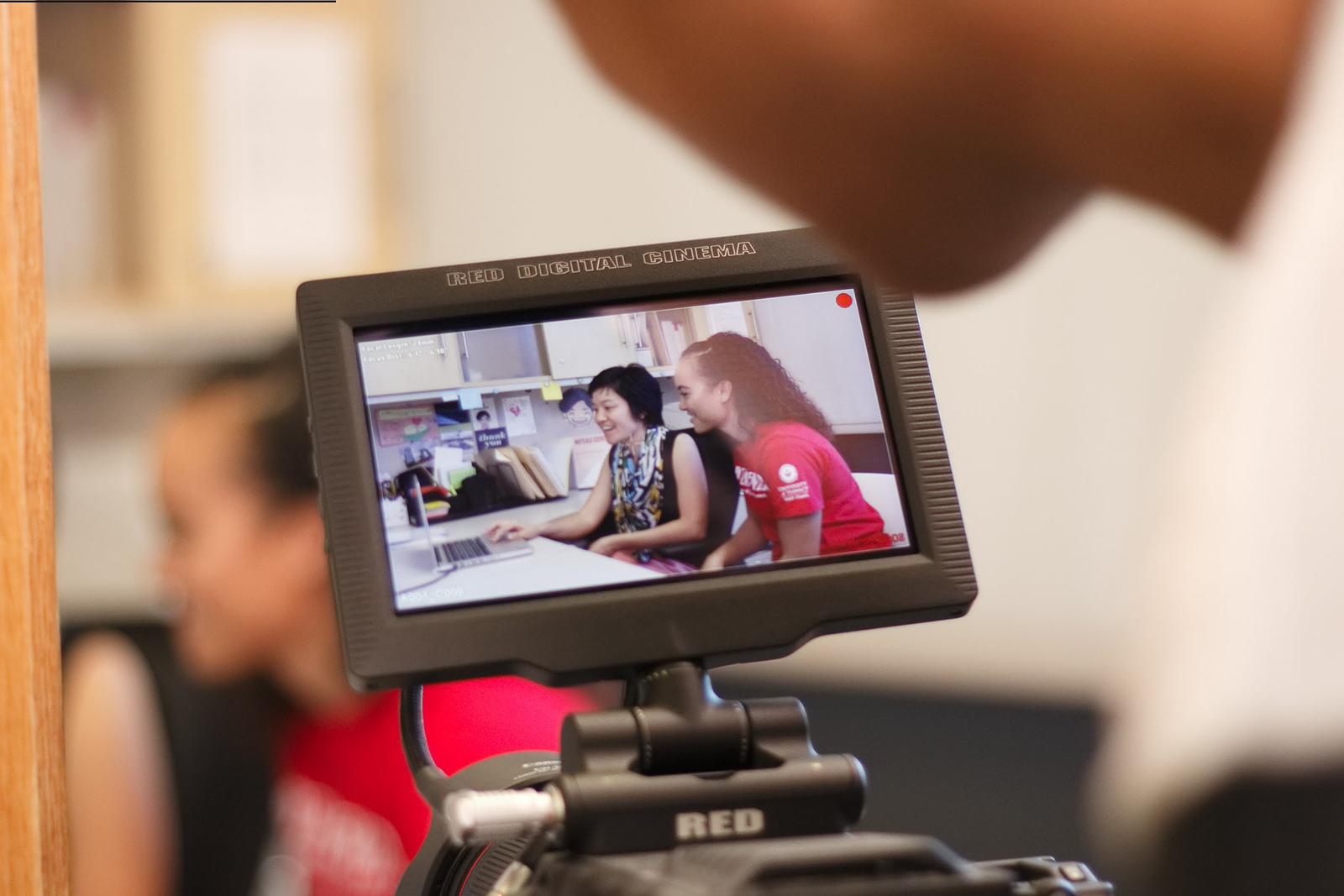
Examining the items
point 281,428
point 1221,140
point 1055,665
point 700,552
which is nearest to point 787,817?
point 700,552

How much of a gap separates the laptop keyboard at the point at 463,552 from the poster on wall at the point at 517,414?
0.05m

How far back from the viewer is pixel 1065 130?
2.05ft

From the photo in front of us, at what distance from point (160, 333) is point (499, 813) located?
2.16 m

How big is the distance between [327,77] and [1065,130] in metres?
2.18

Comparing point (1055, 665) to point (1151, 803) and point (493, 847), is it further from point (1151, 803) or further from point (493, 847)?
point (1151, 803)

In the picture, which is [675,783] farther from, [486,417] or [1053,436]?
[1053,436]

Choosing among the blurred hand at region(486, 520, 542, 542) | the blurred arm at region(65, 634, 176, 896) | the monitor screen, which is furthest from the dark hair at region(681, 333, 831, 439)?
the blurred arm at region(65, 634, 176, 896)

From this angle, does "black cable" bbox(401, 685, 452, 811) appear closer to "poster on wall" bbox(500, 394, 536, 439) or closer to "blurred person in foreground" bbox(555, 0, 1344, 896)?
"poster on wall" bbox(500, 394, 536, 439)

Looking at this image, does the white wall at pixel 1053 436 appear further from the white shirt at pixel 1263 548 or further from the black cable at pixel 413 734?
the white shirt at pixel 1263 548

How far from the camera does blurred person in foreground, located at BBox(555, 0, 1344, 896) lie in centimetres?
22

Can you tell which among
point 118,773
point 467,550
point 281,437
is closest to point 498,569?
point 467,550

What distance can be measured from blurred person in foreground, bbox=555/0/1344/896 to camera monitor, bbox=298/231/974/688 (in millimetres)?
62

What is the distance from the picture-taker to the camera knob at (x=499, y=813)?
21.8 inches

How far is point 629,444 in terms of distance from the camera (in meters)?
0.64
